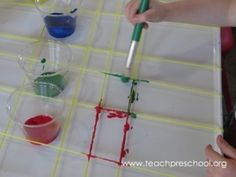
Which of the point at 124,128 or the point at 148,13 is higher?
the point at 148,13

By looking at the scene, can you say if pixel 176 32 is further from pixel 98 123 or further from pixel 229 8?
pixel 98 123

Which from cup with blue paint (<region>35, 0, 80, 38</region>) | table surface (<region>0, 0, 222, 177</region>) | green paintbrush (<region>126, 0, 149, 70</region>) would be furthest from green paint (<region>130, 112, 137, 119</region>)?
cup with blue paint (<region>35, 0, 80, 38</region>)

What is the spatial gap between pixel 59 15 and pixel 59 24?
25mm

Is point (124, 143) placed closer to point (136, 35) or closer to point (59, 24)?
point (136, 35)

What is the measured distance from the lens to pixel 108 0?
0.90 meters

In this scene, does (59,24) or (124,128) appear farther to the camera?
(59,24)

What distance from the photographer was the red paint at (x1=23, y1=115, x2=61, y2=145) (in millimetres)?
592

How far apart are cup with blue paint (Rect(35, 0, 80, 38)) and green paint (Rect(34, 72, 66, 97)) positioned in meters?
0.14

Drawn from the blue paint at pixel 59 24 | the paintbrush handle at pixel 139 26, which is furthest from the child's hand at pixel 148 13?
the blue paint at pixel 59 24

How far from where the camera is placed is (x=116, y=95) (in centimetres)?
69

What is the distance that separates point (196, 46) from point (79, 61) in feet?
0.94

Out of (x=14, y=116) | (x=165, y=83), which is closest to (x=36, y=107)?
(x=14, y=116)

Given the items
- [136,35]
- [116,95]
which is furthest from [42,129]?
[136,35]

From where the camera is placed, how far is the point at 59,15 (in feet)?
2.60
